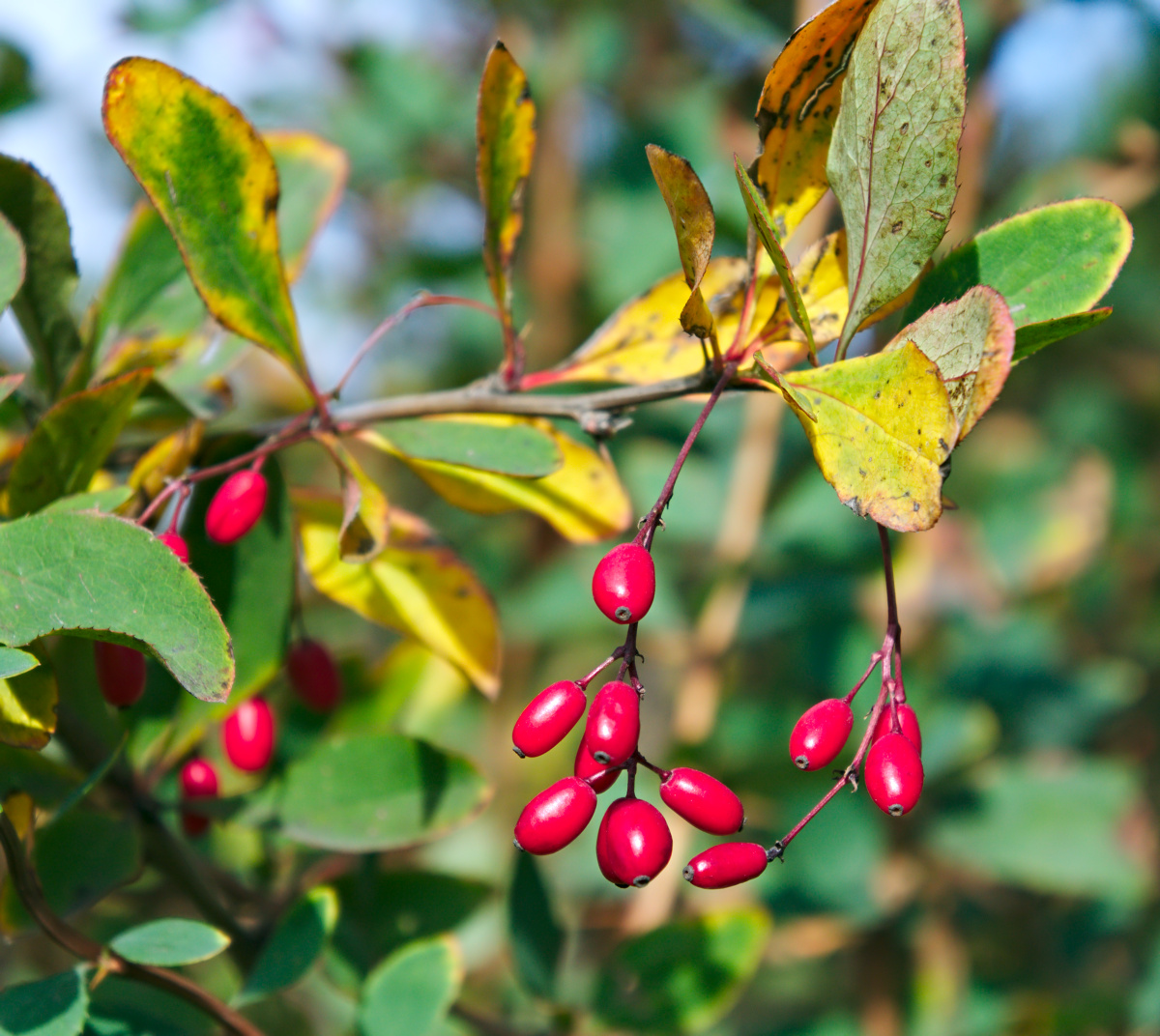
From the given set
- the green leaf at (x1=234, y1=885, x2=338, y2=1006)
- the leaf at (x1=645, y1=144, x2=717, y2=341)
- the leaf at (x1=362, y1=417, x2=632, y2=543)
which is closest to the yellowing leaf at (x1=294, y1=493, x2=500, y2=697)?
the leaf at (x1=362, y1=417, x2=632, y2=543)

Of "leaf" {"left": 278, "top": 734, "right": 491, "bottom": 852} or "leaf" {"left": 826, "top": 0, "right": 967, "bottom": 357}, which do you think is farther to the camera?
"leaf" {"left": 278, "top": 734, "right": 491, "bottom": 852}

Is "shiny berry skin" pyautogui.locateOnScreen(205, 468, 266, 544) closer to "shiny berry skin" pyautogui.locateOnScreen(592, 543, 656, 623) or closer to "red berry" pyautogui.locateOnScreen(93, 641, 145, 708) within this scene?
"red berry" pyautogui.locateOnScreen(93, 641, 145, 708)

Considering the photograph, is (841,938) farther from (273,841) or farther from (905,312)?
(905,312)

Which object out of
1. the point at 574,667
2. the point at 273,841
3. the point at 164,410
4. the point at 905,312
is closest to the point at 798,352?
the point at 905,312

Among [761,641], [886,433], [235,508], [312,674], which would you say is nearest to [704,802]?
[886,433]

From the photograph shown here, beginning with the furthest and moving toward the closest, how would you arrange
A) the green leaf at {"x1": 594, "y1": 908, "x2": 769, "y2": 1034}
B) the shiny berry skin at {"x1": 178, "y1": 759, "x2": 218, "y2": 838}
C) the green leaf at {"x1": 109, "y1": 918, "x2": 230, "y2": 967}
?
the green leaf at {"x1": 594, "y1": 908, "x2": 769, "y2": 1034}, the shiny berry skin at {"x1": 178, "y1": 759, "x2": 218, "y2": 838}, the green leaf at {"x1": 109, "y1": 918, "x2": 230, "y2": 967}

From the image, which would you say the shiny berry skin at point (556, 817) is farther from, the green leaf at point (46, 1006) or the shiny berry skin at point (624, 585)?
the green leaf at point (46, 1006)
